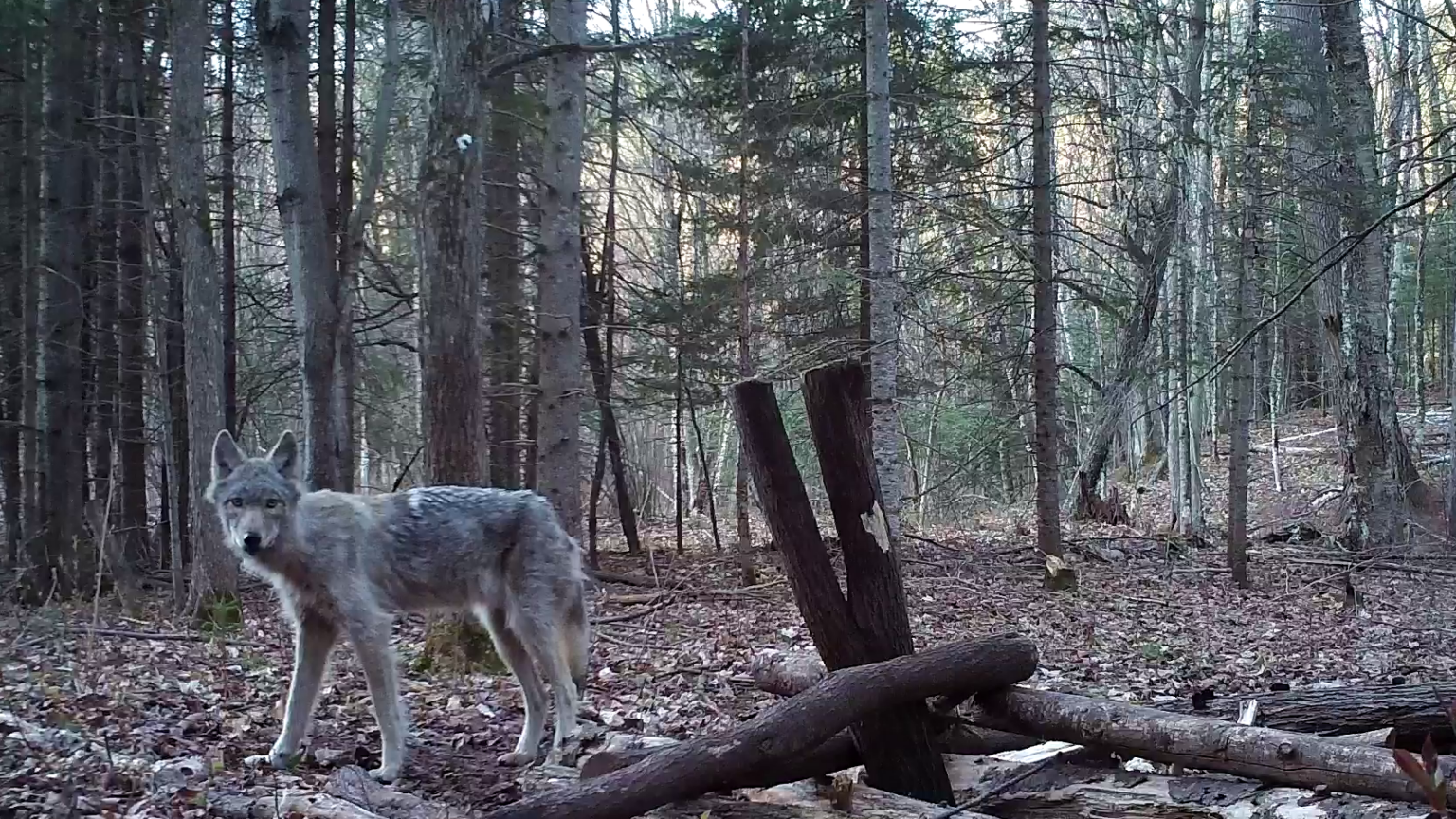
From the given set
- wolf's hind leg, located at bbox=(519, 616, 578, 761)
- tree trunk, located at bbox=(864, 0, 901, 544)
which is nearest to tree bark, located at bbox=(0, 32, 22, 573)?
wolf's hind leg, located at bbox=(519, 616, 578, 761)

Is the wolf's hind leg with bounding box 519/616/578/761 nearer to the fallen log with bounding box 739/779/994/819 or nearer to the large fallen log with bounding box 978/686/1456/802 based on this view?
the fallen log with bounding box 739/779/994/819

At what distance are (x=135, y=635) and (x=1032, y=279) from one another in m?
10.7

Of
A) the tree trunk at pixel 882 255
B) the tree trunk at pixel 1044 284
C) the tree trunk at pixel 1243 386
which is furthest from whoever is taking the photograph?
the tree trunk at pixel 1044 284

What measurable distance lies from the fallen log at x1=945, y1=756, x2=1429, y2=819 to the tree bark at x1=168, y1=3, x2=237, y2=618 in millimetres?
8211

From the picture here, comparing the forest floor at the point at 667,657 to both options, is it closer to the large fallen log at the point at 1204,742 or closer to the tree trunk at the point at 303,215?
the large fallen log at the point at 1204,742

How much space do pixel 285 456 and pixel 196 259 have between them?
5401mm

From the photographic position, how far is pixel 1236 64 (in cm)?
1688

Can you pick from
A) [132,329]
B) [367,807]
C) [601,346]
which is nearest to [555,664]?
[367,807]

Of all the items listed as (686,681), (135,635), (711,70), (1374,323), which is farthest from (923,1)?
(135,635)

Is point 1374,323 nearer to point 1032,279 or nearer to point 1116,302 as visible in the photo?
point 1116,302

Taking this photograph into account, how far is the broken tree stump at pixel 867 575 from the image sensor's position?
5.68m

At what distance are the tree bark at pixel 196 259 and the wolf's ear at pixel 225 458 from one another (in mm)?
4519

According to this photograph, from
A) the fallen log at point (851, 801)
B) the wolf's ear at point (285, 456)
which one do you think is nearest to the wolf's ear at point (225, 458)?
the wolf's ear at point (285, 456)

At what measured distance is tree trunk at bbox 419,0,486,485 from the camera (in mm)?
9008
